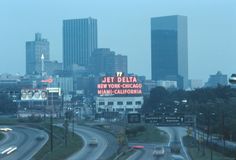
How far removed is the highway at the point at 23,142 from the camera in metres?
66.8

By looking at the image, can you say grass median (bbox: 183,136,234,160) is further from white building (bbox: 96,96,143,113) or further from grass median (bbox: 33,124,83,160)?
white building (bbox: 96,96,143,113)

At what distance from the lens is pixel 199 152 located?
69.4m

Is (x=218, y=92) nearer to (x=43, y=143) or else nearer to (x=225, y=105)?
(x=225, y=105)

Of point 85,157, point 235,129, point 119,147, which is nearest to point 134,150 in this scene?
point 119,147

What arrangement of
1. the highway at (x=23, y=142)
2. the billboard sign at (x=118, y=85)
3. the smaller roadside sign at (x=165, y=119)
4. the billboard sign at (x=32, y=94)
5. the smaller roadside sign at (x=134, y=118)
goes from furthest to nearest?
the billboard sign at (x=32, y=94), the billboard sign at (x=118, y=85), the smaller roadside sign at (x=134, y=118), the smaller roadside sign at (x=165, y=119), the highway at (x=23, y=142)

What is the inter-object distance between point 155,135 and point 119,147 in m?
21.9

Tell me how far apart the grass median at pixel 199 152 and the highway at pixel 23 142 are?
13.9 m

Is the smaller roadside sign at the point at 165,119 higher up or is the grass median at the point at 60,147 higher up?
the smaller roadside sign at the point at 165,119

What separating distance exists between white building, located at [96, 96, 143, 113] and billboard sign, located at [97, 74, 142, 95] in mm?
10618

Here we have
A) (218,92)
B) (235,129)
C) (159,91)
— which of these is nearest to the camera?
(235,129)

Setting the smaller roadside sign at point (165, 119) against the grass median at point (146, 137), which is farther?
the grass median at point (146, 137)

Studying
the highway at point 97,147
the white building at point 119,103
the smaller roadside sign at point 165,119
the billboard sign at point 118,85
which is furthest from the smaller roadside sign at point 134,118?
the white building at point 119,103

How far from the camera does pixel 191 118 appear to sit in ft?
306

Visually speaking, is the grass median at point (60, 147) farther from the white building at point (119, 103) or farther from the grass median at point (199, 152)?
the white building at point (119, 103)
